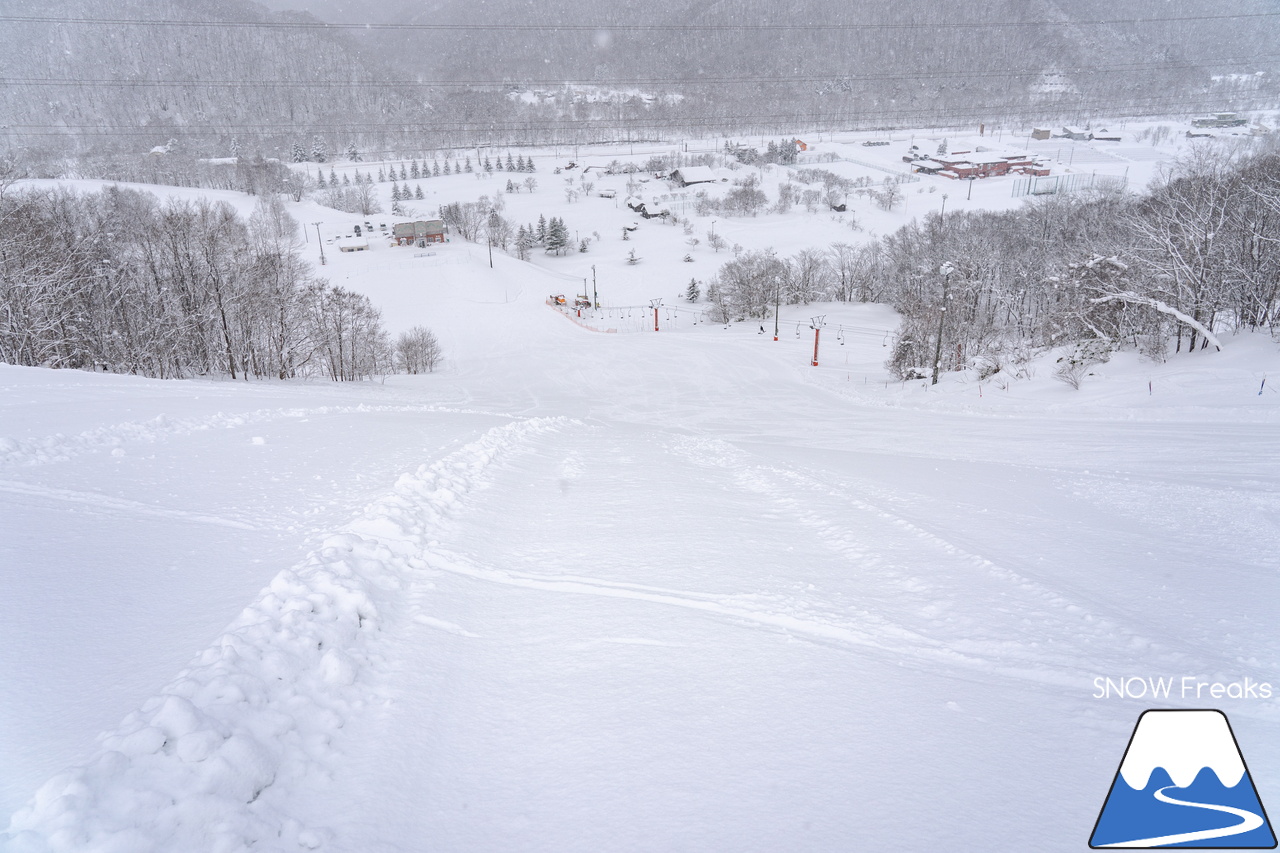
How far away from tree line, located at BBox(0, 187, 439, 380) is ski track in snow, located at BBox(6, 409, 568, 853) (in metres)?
27.6

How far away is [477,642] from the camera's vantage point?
480 cm

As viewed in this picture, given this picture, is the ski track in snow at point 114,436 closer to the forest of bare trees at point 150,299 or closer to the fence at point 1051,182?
the forest of bare trees at point 150,299

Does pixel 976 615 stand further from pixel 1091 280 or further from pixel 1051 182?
pixel 1051 182

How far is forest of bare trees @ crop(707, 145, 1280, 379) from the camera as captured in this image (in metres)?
22.4

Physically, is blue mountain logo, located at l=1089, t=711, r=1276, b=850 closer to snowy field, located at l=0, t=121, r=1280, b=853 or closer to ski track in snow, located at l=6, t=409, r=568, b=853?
snowy field, located at l=0, t=121, r=1280, b=853

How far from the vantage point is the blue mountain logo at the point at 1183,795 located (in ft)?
8.93

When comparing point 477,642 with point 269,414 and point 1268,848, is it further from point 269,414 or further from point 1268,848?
point 269,414

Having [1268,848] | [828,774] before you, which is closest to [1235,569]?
[1268,848]

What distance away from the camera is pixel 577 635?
16.0 ft

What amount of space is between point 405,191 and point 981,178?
400 ft

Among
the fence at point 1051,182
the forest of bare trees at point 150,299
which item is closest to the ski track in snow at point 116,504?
the forest of bare trees at point 150,299

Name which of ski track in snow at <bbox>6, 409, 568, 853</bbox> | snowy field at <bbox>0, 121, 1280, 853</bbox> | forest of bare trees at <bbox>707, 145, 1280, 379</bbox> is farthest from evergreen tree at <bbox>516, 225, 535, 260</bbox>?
ski track in snow at <bbox>6, 409, 568, 853</bbox>

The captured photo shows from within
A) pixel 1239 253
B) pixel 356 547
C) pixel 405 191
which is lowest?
pixel 356 547

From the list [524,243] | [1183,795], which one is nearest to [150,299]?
[1183,795]
